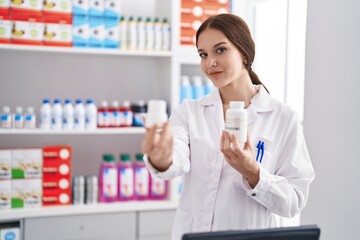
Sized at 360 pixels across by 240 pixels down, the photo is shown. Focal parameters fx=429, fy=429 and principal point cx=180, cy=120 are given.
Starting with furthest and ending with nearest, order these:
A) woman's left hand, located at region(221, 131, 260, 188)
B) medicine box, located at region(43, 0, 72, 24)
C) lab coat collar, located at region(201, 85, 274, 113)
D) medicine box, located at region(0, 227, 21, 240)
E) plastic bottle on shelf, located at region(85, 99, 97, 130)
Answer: plastic bottle on shelf, located at region(85, 99, 97, 130)
medicine box, located at region(43, 0, 72, 24)
medicine box, located at region(0, 227, 21, 240)
lab coat collar, located at region(201, 85, 274, 113)
woman's left hand, located at region(221, 131, 260, 188)

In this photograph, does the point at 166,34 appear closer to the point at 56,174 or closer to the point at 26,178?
the point at 56,174

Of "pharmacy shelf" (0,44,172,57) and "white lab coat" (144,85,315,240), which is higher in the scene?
"pharmacy shelf" (0,44,172,57)

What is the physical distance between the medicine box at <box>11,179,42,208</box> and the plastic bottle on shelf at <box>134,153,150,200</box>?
67 cm

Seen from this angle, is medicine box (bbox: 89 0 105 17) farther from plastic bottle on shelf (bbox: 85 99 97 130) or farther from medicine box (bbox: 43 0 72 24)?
plastic bottle on shelf (bbox: 85 99 97 130)

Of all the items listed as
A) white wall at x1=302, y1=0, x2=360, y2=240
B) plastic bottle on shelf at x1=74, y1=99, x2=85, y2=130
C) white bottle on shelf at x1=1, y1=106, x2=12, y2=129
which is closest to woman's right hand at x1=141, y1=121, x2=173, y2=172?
white wall at x1=302, y1=0, x2=360, y2=240

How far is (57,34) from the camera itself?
2902 millimetres

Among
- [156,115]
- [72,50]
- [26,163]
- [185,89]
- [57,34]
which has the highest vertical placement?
[57,34]

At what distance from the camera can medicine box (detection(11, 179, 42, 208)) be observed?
2854mm

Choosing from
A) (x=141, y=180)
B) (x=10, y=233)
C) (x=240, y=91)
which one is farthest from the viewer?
(x=141, y=180)

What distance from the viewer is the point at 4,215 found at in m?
2.77

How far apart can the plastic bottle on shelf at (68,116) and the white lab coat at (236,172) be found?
1.41 metres

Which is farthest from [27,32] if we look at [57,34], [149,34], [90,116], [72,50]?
[149,34]

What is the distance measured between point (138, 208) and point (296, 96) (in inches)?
54.3

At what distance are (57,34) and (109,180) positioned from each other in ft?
3.51
